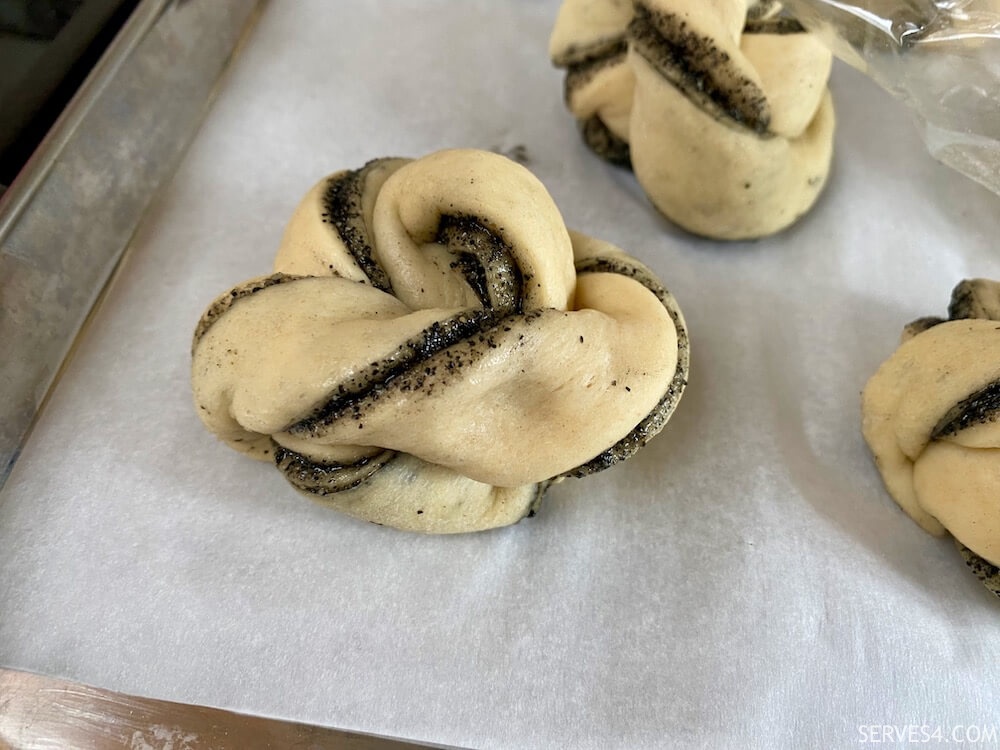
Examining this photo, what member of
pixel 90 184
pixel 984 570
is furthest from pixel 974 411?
pixel 90 184

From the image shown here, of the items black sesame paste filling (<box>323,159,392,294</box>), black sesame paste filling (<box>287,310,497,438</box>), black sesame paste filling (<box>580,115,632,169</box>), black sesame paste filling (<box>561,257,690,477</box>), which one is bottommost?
black sesame paste filling (<box>561,257,690,477</box>)

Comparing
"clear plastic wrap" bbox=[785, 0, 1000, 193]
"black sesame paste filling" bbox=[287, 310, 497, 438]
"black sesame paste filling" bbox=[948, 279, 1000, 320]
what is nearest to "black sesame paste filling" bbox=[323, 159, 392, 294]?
"black sesame paste filling" bbox=[287, 310, 497, 438]

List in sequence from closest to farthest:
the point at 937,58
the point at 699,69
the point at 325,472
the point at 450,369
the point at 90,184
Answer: the point at 450,369 → the point at 325,472 → the point at 937,58 → the point at 699,69 → the point at 90,184

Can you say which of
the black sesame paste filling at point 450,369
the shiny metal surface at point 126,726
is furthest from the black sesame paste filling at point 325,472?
the shiny metal surface at point 126,726

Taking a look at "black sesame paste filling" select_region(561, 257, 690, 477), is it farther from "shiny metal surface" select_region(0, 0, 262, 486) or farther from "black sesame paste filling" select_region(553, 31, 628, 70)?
"shiny metal surface" select_region(0, 0, 262, 486)

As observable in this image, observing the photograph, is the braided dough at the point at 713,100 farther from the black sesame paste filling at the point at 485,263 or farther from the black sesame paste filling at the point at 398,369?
the black sesame paste filling at the point at 398,369

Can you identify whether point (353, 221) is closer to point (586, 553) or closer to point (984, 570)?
point (586, 553)


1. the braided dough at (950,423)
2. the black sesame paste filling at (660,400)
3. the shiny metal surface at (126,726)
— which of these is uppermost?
the black sesame paste filling at (660,400)
